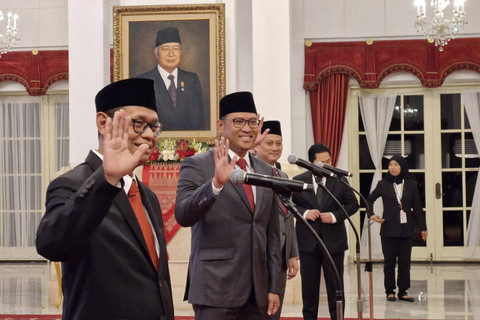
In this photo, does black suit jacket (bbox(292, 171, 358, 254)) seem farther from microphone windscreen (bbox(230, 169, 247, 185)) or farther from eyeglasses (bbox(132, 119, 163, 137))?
eyeglasses (bbox(132, 119, 163, 137))

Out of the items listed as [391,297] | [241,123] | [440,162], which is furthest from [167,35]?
[241,123]

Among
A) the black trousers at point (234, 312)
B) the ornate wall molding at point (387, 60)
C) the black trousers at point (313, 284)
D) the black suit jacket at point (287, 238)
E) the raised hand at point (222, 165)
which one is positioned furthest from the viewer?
the ornate wall molding at point (387, 60)

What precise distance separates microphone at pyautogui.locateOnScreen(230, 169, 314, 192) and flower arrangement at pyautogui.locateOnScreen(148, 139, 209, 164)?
5680 millimetres

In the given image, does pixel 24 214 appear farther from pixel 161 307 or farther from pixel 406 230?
pixel 161 307

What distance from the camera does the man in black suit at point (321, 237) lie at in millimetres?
6367

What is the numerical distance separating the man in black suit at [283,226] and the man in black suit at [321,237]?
3.14 feet

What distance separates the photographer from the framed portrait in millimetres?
9281

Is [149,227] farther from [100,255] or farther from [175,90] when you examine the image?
[175,90]

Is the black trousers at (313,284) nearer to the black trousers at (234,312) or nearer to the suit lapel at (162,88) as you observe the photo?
the black trousers at (234,312)

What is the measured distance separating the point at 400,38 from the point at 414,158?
198 centimetres

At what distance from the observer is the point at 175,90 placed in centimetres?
939

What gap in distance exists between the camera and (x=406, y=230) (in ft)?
28.6

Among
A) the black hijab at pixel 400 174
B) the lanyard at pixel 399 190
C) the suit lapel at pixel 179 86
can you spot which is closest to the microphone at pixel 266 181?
the lanyard at pixel 399 190

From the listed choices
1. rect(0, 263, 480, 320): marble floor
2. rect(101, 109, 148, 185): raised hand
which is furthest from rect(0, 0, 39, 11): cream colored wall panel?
rect(101, 109, 148, 185): raised hand
